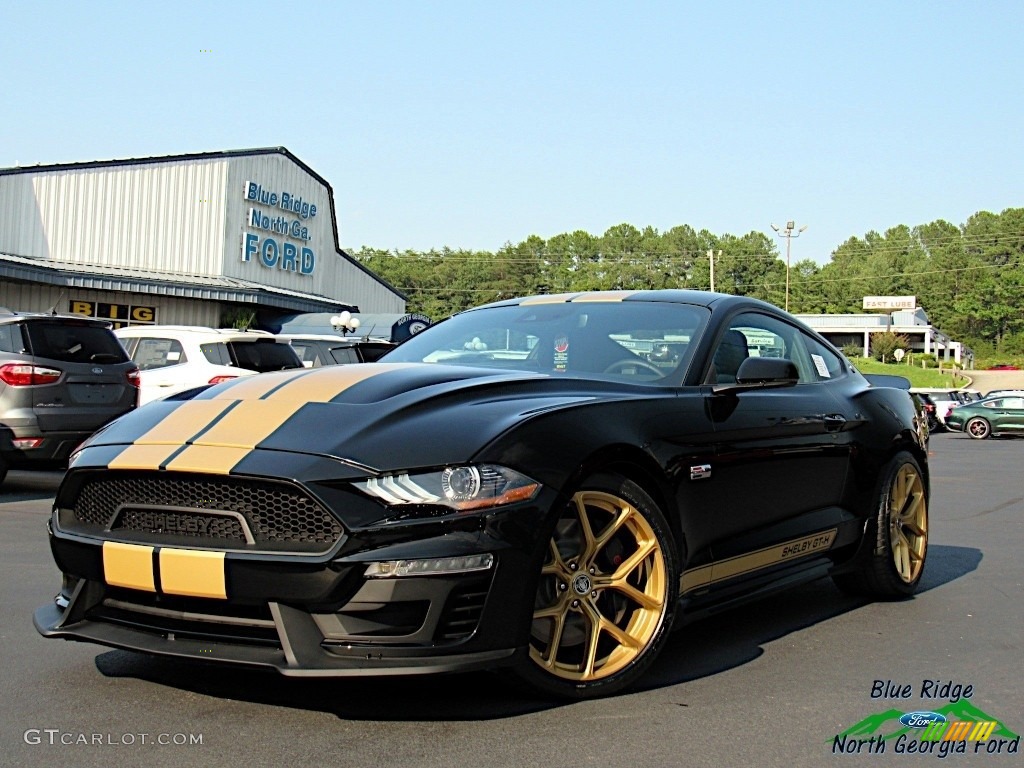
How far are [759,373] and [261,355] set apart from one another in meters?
9.98

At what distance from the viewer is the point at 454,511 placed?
3.37m

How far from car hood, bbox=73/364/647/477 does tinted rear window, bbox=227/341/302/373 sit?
9458mm

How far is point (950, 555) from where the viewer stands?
24.9ft

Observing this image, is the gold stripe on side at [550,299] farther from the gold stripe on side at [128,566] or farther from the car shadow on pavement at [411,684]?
the gold stripe on side at [128,566]

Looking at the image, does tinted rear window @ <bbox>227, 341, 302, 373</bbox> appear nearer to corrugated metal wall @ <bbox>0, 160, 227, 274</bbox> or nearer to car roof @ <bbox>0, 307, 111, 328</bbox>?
car roof @ <bbox>0, 307, 111, 328</bbox>

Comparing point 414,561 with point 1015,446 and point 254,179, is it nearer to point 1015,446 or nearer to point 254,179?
point 1015,446

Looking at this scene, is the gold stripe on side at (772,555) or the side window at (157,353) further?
the side window at (157,353)

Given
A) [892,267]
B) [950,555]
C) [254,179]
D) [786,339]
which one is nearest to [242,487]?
[786,339]

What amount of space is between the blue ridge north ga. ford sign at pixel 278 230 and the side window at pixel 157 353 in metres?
23.7

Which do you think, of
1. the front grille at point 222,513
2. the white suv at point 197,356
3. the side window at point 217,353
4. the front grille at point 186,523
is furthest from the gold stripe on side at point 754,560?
the side window at point 217,353

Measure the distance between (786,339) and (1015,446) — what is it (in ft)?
81.6

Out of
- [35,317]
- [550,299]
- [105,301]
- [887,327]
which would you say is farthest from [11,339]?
[887,327]

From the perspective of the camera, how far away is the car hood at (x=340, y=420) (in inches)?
137

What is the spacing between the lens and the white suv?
533 inches
